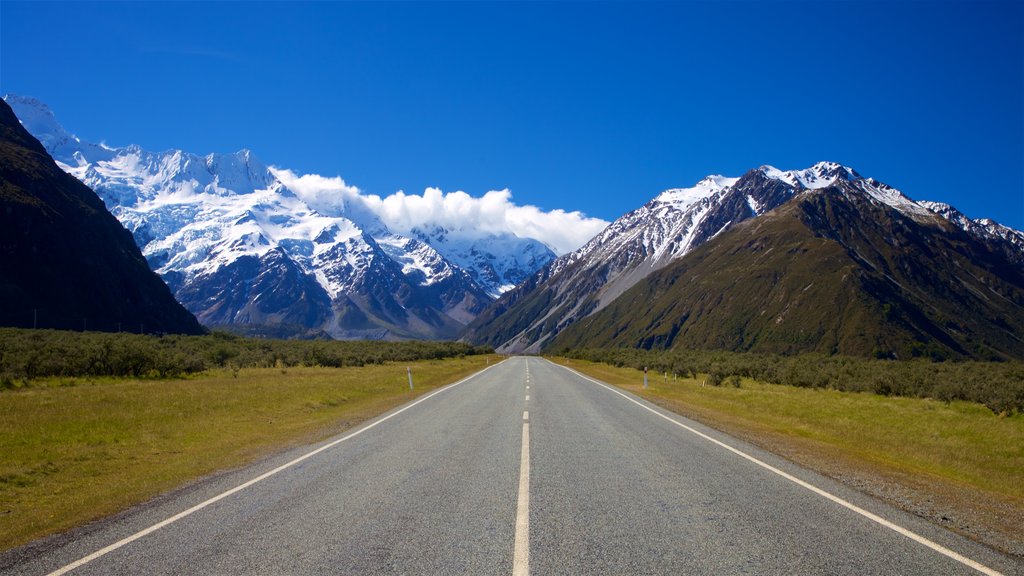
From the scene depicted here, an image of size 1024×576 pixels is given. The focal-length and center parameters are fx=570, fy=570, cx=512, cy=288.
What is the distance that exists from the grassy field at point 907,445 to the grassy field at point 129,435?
12210 mm

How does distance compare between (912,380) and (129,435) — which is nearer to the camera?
(129,435)

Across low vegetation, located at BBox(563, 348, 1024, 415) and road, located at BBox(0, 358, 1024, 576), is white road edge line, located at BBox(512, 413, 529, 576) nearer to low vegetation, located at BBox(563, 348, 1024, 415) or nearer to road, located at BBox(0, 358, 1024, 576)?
road, located at BBox(0, 358, 1024, 576)

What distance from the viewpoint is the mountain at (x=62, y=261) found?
118m

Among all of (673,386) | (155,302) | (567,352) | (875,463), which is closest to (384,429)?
(875,463)

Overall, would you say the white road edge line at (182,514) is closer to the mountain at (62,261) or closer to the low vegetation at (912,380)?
the low vegetation at (912,380)

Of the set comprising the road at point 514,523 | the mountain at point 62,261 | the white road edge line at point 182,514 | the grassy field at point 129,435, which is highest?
the mountain at point 62,261

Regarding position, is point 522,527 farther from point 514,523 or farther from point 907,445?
point 907,445

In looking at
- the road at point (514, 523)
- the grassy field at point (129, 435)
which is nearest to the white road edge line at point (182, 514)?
the road at point (514, 523)

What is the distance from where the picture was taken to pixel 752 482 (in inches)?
384

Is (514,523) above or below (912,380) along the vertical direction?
below

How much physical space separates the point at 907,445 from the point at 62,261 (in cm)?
16263

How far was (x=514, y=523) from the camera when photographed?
7.21 meters

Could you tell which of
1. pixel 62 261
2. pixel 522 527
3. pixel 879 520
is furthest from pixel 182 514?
pixel 62 261

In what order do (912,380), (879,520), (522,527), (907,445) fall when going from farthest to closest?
(912,380) → (907,445) → (879,520) → (522,527)
